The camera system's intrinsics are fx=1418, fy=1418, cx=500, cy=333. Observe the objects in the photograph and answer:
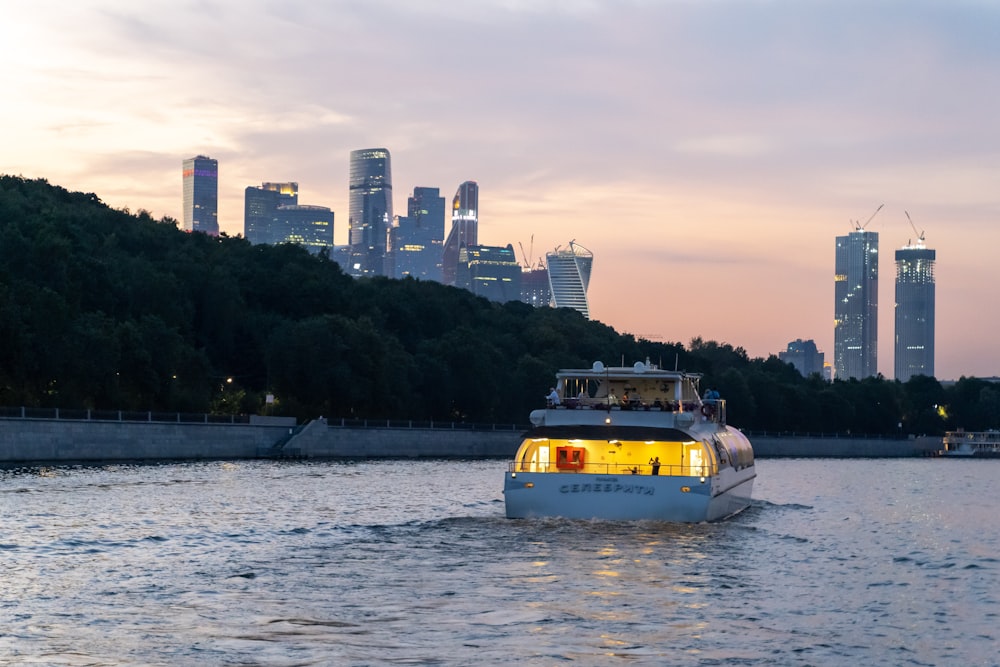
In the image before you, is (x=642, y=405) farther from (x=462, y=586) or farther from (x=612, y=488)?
(x=462, y=586)

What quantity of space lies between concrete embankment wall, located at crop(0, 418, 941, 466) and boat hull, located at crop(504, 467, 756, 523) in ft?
169

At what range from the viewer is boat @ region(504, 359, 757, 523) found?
51.8 metres

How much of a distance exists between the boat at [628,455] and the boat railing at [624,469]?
0.18 ft

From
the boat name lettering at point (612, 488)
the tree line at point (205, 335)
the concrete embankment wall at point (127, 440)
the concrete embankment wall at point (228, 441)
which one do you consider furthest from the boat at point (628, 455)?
the tree line at point (205, 335)

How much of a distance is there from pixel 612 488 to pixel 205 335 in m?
114

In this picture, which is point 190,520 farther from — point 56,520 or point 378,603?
point 378,603

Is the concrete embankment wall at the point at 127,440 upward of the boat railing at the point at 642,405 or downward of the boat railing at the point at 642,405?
downward

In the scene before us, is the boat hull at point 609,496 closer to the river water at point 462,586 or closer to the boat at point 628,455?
the boat at point 628,455

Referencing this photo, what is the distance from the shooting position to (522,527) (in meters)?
51.5

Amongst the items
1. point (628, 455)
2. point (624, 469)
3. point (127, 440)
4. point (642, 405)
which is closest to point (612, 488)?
point (624, 469)

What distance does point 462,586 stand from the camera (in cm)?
3609

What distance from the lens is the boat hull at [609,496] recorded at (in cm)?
5153

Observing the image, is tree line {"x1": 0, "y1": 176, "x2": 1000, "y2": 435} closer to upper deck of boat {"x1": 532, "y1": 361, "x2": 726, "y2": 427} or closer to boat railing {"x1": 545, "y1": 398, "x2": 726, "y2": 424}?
upper deck of boat {"x1": 532, "y1": 361, "x2": 726, "y2": 427}

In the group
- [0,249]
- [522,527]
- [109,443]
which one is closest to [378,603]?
[522,527]
